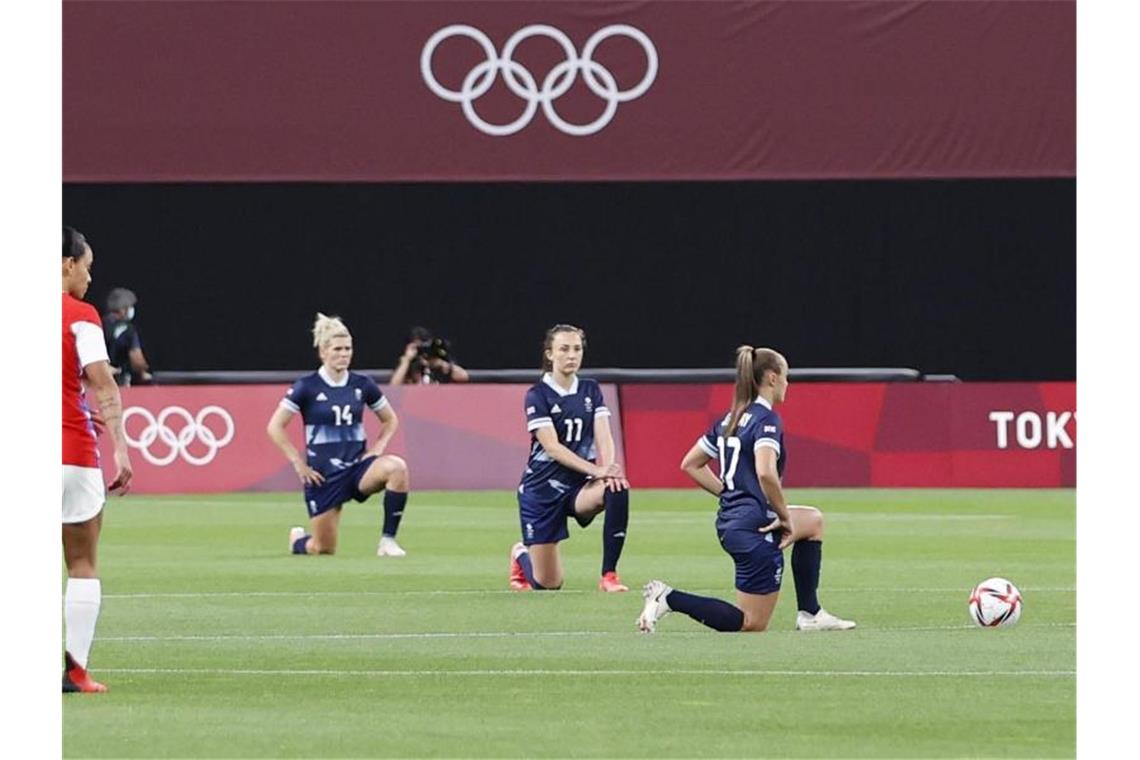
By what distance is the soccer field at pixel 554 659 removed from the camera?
10242 millimetres

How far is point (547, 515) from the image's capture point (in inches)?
696

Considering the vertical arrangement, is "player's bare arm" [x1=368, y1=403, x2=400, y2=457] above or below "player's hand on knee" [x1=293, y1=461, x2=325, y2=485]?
above

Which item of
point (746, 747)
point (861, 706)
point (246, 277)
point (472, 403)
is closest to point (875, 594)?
point (861, 706)

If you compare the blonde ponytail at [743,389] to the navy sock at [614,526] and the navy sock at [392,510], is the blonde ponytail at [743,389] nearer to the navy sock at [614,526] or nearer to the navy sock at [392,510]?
the navy sock at [614,526]

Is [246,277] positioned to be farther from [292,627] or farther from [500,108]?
[292,627]

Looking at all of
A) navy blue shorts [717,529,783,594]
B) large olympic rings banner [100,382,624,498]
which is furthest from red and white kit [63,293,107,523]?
large olympic rings banner [100,382,624,498]

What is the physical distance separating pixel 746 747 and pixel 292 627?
529cm

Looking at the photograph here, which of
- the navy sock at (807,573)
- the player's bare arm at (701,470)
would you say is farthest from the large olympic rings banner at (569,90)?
the navy sock at (807,573)

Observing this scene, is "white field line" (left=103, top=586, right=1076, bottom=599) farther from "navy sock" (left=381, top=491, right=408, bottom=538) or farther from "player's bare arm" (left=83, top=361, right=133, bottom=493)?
"player's bare arm" (left=83, top=361, right=133, bottom=493)

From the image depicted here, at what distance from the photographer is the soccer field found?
33.6ft

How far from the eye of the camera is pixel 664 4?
32.6 metres

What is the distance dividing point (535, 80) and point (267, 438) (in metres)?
5.85

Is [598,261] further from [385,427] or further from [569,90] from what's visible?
[385,427]

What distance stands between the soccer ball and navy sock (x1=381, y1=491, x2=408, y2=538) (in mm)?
7336
